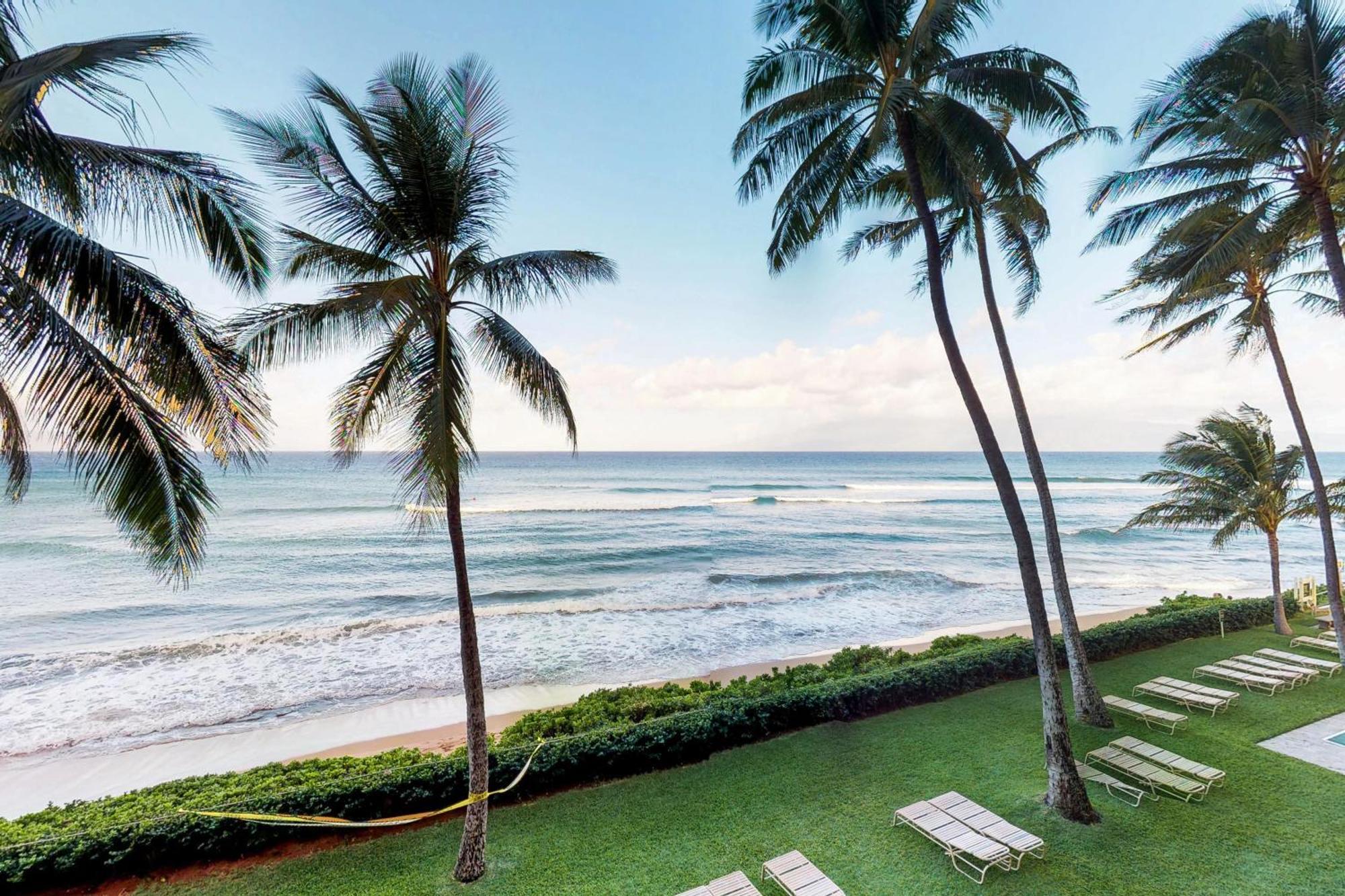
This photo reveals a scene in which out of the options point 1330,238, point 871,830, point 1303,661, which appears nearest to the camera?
point 871,830

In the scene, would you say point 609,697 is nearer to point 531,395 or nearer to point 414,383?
point 531,395

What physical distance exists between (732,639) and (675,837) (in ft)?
33.5

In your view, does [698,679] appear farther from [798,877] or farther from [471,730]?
[471,730]

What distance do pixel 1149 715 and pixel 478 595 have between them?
19537 millimetres

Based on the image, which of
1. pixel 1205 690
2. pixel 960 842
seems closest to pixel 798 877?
pixel 960 842

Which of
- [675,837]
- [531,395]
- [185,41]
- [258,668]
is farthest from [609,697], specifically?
[258,668]

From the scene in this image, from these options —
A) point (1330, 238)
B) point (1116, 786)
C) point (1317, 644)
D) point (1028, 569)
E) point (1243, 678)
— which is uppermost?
point (1330, 238)

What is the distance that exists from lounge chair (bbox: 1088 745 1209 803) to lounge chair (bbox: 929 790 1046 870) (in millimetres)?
1959

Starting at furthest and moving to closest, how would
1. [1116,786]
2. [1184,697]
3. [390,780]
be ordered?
[1184,697] < [1116,786] < [390,780]

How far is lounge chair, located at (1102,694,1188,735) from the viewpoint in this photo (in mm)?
7684

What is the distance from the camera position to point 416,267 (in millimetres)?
5484

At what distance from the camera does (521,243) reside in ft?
20.4

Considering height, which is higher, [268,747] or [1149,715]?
[1149,715]

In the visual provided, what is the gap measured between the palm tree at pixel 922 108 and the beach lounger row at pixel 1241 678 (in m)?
6.20
